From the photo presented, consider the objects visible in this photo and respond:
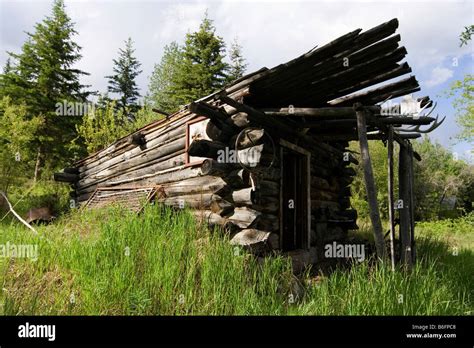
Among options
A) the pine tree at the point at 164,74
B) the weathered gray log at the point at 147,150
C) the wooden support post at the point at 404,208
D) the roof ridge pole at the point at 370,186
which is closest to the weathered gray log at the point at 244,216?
the roof ridge pole at the point at 370,186

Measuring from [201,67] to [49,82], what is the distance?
9022 mm

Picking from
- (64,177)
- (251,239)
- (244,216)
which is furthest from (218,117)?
(64,177)

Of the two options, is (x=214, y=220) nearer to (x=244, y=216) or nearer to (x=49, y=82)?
(x=244, y=216)

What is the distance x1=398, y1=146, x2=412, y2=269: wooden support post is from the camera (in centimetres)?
643

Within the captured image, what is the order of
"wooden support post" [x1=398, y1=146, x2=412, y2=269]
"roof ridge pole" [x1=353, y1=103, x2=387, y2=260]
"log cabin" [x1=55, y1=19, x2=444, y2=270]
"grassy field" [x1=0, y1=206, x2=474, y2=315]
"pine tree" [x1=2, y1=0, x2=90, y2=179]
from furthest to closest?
1. "pine tree" [x1=2, y1=0, x2=90, y2=179]
2. "wooden support post" [x1=398, y1=146, x2=412, y2=269]
3. "log cabin" [x1=55, y1=19, x2=444, y2=270]
4. "roof ridge pole" [x1=353, y1=103, x2=387, y2=260]
5. "grassy field" [x1=0, y1=206, x2=474, y2=315]

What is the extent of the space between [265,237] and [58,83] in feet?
59.7

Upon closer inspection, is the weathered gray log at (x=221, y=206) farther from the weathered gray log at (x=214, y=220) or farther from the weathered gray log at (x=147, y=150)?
the weathered gray log at (x=147, y=150)

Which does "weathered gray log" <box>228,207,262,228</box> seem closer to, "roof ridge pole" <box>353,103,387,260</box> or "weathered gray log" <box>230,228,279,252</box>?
"weathered gray log" <box>230,228,279,252</box>

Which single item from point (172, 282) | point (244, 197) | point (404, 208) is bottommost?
point (172, 282)

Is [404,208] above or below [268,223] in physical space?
above

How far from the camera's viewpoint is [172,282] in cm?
404

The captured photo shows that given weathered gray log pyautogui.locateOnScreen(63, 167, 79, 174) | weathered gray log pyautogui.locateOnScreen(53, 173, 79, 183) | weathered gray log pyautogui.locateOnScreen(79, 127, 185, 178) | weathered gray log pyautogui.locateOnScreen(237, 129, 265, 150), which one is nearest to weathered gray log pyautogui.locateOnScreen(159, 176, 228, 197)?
weathered gray log pyautogui.locateOnScreen(237, 129, 265, 150)

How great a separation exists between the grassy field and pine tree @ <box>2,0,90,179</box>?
14.7 m

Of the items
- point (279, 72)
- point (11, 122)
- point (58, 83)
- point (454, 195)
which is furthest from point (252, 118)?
point (454, 195)
